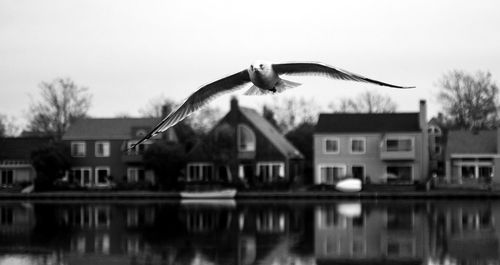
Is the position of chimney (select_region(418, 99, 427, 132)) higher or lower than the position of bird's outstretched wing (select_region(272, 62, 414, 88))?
higher

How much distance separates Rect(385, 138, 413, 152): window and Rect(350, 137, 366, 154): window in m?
1.91

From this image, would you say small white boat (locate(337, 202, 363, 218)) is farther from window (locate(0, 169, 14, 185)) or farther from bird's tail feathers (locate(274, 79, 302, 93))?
bird's tail feathers (locate(274, 79, 302, 93))

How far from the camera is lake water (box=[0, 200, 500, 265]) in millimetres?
30250

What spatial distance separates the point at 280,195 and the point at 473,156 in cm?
1588

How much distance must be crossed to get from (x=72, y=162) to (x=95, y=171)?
1.88m

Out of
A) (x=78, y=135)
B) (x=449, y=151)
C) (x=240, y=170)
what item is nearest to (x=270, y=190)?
(x=240, y=170)

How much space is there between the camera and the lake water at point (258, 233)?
3025 cm

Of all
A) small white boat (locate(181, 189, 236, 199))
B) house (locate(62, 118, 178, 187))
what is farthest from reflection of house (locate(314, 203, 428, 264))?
house (locate(62, 118, 178, 187))

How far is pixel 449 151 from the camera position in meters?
63.5

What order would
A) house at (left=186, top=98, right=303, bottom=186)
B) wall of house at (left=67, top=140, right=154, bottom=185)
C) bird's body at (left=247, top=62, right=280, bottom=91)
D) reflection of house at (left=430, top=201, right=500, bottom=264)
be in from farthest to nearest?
1. wall of house at (left=67, top=140, right=154, bottom=185)
2. house at (left=186, top=98, right=303, bottom=186)
3. reflection of house at (left=430, top=201, right=500, bottom=264)
4. bird's body at (left=247, top=62, right=280, bottom=91)

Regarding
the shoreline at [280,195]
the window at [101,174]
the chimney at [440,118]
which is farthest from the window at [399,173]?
the chimney at [440,118]

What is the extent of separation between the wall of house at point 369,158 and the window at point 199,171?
7866mm

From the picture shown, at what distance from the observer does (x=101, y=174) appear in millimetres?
68625

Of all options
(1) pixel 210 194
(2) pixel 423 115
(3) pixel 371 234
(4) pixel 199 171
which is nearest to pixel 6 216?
(1) pixel 210 194
